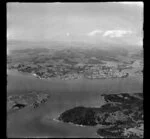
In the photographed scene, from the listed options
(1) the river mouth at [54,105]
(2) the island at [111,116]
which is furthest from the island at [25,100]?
(2) the island at [111,116]

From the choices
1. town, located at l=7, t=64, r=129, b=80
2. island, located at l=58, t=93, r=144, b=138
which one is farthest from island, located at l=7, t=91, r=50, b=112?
town, located at l=7, t=64, r=129, b=80

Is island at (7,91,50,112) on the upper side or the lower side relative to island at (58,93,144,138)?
upper

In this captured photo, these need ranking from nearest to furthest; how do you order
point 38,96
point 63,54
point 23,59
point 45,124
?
point 45,124 < point 38,96 < point 23,59 < point 63,54

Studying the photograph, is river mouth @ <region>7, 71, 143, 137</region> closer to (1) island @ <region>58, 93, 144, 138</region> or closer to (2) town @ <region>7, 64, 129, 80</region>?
(1) island @ <region>58, 93, 144, 138</region>

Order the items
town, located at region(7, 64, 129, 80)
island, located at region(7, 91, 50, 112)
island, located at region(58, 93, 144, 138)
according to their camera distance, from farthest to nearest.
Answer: town, located at region(7, 64, 129, 80), island, located at region(7, 91, 50, 112), island, located at region(58, 93, 144, 138)

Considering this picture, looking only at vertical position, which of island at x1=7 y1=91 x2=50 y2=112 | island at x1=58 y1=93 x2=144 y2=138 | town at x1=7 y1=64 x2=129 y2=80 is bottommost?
island at x1=58 y1=93 x2=144 y2=138

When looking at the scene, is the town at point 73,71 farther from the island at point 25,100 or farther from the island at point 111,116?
the island at point 111,116

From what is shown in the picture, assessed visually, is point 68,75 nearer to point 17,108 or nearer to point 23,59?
point 23,59

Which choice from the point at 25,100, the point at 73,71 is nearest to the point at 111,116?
the point at 25,100
